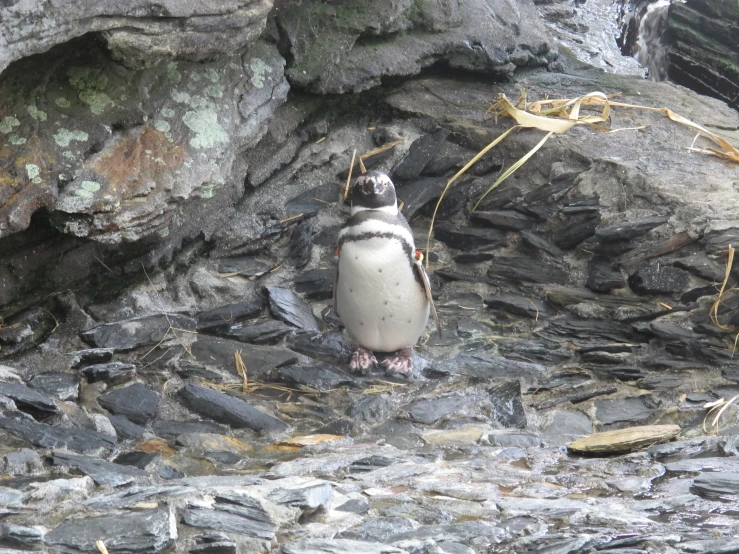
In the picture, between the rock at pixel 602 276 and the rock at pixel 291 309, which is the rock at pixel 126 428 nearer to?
the rock at pixel 291 309

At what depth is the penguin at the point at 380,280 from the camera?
5051 mm

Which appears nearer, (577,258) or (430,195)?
(577,258)

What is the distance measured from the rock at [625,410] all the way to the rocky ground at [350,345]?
1 cm

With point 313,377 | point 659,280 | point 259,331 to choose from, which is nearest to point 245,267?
point 259,331

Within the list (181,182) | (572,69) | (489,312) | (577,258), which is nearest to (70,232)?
(181,182)

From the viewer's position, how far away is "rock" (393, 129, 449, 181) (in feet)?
19.9

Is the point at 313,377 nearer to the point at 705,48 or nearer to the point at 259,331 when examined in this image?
the point at 259,331

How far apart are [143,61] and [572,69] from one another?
365 centimetres

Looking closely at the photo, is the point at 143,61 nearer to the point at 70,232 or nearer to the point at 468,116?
the point at 70,232

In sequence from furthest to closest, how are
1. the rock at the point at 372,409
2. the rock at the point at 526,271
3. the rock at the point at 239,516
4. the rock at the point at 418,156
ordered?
the rock at the point at 418,156
the rock at the point at 526,271
the rock at the point at 372,409
the rock at the point at 239,516

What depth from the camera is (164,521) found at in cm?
266

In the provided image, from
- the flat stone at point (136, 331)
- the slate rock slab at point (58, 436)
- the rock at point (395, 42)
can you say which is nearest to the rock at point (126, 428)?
the slate rock slab at point (58, 436)

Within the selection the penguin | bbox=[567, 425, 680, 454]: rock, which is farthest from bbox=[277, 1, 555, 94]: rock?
bbox=[567, 425, 680, 454]: rock

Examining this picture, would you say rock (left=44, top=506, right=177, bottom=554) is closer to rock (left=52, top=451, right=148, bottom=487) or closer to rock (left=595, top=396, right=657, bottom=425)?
rock (left=52, top=451, right=148, bottom=487)
